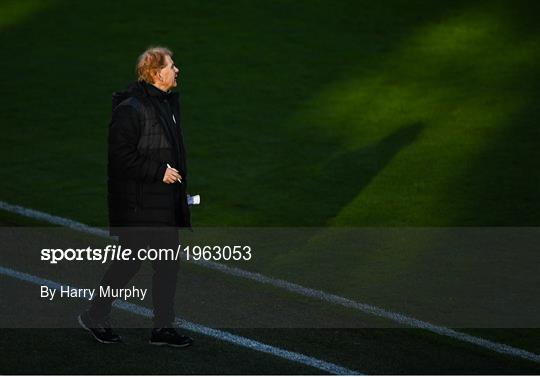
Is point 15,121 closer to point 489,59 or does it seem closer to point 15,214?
point 15,214

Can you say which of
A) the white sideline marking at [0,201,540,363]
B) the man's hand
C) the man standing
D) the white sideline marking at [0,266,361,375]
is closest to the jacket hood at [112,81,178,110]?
the man standing

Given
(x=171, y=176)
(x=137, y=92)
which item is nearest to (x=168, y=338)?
(x=171, y=176)

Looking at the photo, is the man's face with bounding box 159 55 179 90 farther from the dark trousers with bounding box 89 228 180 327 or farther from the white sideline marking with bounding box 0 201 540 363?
the white sideline marking with bounding box 0 201 540 363

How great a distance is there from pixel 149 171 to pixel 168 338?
1121 mm

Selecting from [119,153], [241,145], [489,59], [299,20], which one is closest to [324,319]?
[119,153]

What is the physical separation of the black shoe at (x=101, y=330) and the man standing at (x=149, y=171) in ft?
1.03

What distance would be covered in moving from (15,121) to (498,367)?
24.0ft

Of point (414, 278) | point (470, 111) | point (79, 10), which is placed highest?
point (79, 10)

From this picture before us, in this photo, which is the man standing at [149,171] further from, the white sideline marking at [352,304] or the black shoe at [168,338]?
the white sideline marking at [352,304]

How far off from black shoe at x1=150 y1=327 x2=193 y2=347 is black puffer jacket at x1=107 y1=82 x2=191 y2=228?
708 millimetres

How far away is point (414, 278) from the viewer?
9484 millimetres

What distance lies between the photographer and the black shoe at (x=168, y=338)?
776cm

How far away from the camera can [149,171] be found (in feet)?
24.5

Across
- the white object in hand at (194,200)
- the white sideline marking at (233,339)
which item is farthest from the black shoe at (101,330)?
the white object in hand at (194,200)
